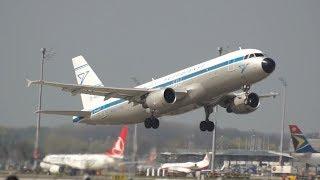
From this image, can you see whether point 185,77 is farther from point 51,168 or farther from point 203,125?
point 51,168

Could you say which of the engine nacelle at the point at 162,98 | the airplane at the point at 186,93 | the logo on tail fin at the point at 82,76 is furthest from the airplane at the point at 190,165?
the engine nacelle at the point at 162,98

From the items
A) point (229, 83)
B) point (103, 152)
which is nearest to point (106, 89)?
point (229, 83)

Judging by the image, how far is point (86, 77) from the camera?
90.0 meters

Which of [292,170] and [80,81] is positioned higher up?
[80,81]

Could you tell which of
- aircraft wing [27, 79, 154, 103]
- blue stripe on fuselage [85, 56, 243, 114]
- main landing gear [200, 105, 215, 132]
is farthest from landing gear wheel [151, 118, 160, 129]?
main landing gear [200, 105, 215, 132]

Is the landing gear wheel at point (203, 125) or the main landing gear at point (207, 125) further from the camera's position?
the landing gear wheel at point (203, 125)

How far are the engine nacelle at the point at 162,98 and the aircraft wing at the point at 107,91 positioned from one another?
204 cm

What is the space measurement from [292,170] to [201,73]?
3066 cm

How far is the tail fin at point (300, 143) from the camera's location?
9319 centimetres

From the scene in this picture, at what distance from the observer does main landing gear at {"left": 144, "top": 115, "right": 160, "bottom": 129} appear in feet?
240

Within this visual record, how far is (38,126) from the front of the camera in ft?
210

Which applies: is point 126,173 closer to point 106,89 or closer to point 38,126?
point 38,126

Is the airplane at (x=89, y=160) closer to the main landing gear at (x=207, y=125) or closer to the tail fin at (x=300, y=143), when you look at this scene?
the main landing gear at (x=207, y=125)

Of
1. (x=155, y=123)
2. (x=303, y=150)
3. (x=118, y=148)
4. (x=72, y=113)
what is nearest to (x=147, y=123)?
(x=155, y=123)
